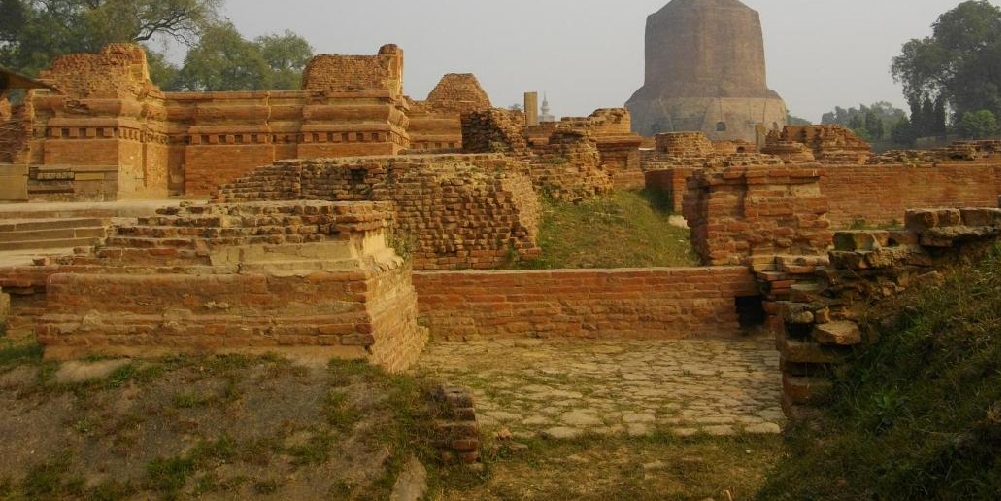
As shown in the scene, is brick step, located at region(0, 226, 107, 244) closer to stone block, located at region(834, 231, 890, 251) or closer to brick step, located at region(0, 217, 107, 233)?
brick step, located at region(0, 217, 107, 233)

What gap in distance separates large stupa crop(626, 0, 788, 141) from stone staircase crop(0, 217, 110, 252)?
42992 millimetres

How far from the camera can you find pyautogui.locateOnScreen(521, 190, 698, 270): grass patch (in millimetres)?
8906

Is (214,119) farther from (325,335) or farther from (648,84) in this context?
(648,84)

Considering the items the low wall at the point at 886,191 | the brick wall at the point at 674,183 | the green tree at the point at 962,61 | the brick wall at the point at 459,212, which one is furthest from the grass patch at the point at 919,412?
the green tree at the point at 962,61

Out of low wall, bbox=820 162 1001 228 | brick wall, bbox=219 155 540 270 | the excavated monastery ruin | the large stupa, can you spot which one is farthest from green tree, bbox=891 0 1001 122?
brick wall, bbox=219 155 540 270

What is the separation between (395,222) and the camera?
333 inches

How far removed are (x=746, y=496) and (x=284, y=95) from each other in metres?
13.1

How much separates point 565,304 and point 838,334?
11.6 ft

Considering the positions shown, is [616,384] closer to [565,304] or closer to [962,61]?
[565,304]

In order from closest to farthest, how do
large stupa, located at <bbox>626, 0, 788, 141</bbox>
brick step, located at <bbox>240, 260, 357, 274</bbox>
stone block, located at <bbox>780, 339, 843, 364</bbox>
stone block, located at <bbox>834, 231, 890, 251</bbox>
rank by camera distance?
stone block, located at <bbox>780, 339, 843, 364</bbox>, stone block, located at <bbox>834, 231, 890, 251</bbox>, brick step, located at <bbox>240, 260, 357, 274</bbox>, large stupa, located at <bbox>626, 0, 788, 141</bbox>

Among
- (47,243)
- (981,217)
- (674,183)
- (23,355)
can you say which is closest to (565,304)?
(981,217)

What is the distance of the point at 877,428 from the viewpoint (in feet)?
9.61

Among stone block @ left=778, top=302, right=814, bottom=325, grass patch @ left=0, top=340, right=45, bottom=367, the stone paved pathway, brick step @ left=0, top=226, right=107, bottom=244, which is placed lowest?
the stone paved pathway

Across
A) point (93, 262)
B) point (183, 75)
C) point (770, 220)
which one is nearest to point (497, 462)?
point (93, 262)
